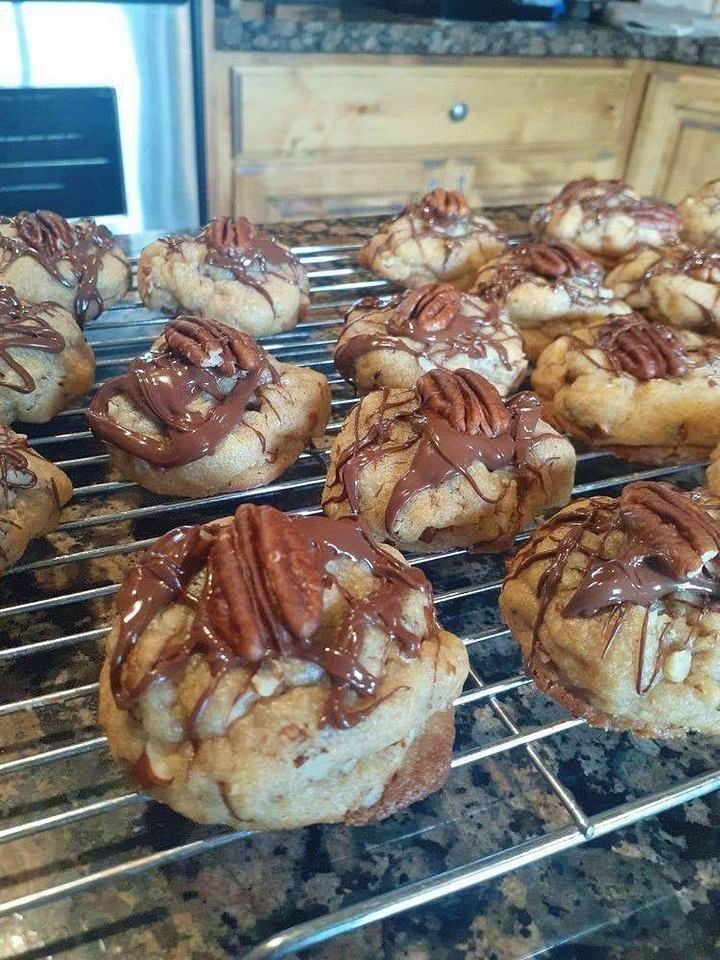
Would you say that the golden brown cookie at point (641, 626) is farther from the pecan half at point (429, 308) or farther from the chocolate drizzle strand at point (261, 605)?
the pecan half at point (429, 308)

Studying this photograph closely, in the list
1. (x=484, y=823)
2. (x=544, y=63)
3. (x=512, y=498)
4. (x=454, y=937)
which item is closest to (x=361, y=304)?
(x=512, y=498)

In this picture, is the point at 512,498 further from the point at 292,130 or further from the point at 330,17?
the point at 330,17

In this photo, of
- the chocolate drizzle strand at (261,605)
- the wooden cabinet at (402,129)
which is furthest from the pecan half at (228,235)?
the wooden cabinet at (402,129)

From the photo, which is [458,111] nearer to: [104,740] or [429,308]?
[429,308]

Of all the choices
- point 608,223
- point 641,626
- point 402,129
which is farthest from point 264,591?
point 402,129

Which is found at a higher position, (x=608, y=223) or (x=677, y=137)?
(x=608, y=223)

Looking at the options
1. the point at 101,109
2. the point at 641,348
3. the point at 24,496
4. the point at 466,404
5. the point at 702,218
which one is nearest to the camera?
the point at 24,496
